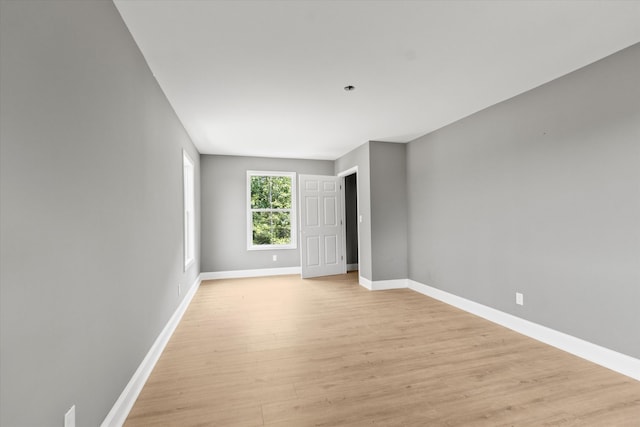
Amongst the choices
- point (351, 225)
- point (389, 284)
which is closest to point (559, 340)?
point (389, 284)

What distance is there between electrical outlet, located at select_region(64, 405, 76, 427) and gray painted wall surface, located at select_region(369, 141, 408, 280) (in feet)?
13.6

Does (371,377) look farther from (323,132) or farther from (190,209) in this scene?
(190,209)

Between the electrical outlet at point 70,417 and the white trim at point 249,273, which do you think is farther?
the white trim at point 249,273

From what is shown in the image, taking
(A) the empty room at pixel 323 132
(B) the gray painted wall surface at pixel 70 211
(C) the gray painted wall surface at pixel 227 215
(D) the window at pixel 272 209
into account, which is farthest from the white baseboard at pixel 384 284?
(B) the gray painted wall surface at pixel 70 211

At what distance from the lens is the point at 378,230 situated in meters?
5.02

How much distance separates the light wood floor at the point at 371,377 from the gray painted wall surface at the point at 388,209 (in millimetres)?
1372

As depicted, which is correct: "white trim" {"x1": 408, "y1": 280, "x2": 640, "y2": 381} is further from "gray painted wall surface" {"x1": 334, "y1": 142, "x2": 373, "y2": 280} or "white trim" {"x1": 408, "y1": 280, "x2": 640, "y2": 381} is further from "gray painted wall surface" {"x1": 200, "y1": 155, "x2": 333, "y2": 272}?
"gray painted wall surface" {"x1": 200, "y1": 155, "x2": 333, "y2": 272}

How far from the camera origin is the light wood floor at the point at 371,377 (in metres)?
1.86

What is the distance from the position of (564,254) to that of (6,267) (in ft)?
12.1

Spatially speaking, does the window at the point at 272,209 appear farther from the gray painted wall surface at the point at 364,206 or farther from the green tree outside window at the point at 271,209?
the gray painted wall surface at the point at 364,206

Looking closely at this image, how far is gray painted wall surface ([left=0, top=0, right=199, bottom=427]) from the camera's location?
1004 millimetres

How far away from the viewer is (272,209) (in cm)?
645

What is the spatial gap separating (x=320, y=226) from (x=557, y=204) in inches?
157

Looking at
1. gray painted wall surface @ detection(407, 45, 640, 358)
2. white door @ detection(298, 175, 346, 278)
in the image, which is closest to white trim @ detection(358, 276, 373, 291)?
white door @ detection(298, 175, 346, 278)
